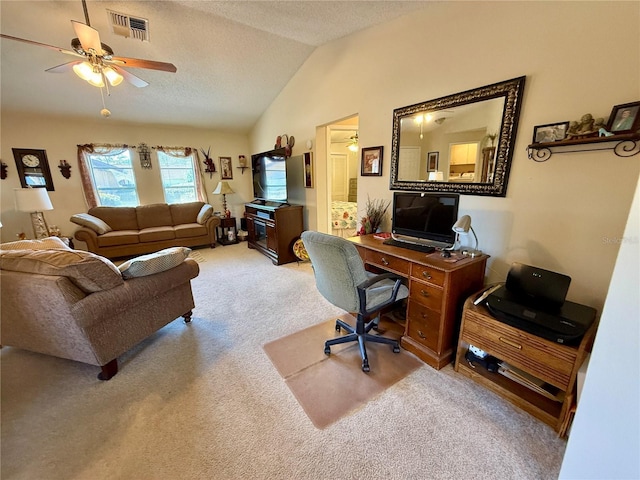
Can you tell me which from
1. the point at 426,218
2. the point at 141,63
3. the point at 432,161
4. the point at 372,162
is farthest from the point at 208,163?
the point at 426,218

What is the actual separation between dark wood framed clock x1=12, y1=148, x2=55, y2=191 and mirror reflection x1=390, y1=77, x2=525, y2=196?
5548 mm

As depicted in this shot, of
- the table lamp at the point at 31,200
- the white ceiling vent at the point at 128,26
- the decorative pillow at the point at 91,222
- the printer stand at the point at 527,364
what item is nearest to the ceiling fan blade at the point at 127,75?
the white ceiling vent at the point at 128,26

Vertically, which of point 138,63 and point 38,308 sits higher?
point 138,63

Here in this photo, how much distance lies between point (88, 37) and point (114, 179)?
144 inches

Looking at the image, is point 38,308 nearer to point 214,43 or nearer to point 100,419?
point 100,419

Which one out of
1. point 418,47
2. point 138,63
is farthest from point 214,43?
point 418,47

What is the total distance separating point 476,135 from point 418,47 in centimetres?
95

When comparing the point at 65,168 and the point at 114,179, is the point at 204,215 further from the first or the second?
the point at 65,168

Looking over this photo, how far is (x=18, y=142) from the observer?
393 centimetres

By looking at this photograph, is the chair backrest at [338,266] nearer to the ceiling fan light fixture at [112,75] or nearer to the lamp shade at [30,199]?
the ceiling fan light fixture at [112,75]

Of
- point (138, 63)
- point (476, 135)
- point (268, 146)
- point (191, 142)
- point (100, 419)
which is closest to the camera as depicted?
point (100, 419)

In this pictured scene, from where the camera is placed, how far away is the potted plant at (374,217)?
2.66 metres

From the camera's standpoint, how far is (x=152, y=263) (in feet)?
6.17

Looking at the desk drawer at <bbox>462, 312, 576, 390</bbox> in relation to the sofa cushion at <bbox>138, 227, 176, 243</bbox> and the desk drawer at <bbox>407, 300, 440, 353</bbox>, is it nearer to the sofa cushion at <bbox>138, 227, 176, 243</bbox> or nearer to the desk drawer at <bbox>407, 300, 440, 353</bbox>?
the desk drawer at <bbox>407, 300, 440, 353</bbox>
